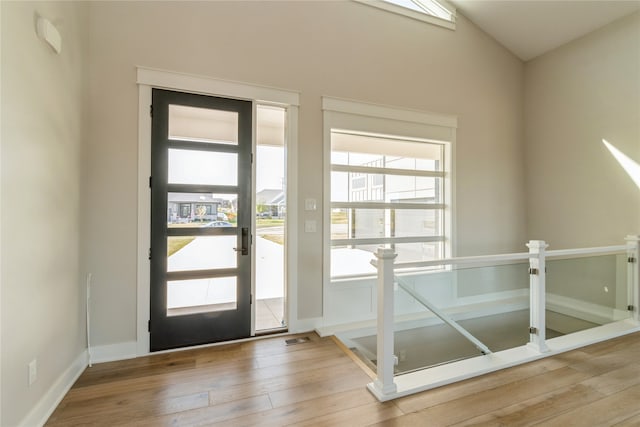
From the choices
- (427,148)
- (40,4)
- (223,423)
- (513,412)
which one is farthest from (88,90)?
(513,412)

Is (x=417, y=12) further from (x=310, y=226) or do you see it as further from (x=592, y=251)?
(x=592, y=251)

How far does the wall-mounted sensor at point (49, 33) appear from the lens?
1711 mm

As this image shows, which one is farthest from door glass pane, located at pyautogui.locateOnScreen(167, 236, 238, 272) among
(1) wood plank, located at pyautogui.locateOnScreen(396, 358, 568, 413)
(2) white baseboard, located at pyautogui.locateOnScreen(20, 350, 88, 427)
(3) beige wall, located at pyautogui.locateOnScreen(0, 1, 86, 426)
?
(1) wood plank, located at pyautogui.locateOnScreen(396, 358, 568, 413)

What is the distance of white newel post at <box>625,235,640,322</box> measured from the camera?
10.6ft

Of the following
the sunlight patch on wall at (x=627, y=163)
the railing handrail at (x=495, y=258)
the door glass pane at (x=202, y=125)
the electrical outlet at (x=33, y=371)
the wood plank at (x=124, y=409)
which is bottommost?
the wood plank at (x=124, y=409)

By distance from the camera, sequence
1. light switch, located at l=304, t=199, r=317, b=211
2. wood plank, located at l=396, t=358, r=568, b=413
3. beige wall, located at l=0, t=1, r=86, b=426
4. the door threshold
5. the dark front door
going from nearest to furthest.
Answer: beige wall, located at l=0, t=1, r=86, b=426, wood plank, located at l=396, t=358, r=568, b=413, the dark front door, the door threshold, light switch, located at l=304, t=199, r=317, b=211

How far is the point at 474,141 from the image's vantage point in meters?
4.03

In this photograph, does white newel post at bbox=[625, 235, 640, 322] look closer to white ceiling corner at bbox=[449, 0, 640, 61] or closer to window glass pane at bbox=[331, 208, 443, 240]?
window glass pane at bbox=[331, 208, 443, 240]

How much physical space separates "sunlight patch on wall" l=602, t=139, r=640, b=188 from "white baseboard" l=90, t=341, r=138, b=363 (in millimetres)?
5690

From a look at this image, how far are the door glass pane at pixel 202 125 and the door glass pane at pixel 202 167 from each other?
142mm

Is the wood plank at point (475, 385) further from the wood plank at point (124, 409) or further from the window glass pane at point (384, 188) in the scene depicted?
the window glass pane at point (384, 188)

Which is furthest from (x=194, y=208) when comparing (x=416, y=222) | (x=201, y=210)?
(x=416, y=222)

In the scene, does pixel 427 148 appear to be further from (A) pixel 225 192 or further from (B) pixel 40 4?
(B) pixel 40 4

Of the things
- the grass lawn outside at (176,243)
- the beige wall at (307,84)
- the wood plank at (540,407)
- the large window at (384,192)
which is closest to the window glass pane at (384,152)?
the large window at (384,192)
